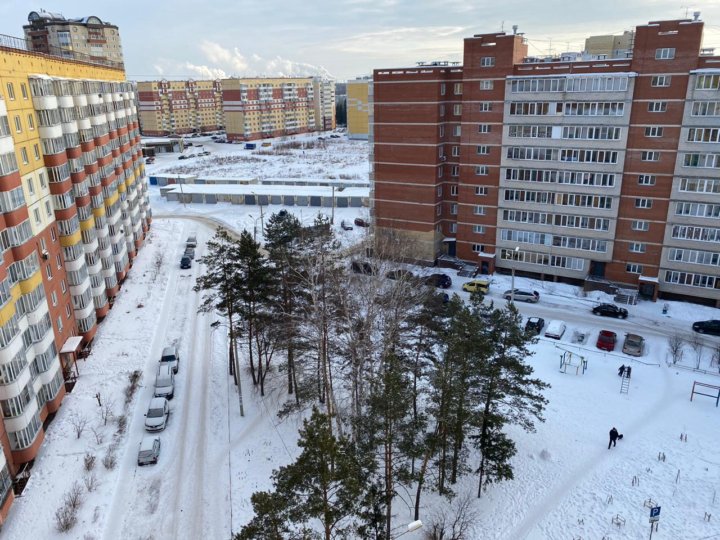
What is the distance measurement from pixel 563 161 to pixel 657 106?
7828 millimetres

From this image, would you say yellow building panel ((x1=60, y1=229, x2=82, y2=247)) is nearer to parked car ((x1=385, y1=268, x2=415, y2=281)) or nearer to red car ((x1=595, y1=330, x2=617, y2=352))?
parked car ((x1=385, y1=268, x2=415, y2=281))

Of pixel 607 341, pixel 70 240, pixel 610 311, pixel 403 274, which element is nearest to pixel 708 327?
pixel 610 311

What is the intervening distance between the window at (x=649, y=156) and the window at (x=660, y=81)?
501cm

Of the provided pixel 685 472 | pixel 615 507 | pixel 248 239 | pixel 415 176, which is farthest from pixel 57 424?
pixel 415 176

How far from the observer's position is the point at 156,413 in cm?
2795

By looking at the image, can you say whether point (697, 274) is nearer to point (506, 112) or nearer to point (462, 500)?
point (506, 112)

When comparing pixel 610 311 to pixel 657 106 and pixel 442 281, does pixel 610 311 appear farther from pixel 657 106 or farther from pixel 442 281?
pixel 657 106

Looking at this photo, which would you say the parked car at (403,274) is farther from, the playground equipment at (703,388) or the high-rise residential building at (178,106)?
the high-rise residential building at (178,106)

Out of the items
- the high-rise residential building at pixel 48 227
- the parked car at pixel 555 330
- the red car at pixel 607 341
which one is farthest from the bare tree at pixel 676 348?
the high-rise residential building at pixel 48 227

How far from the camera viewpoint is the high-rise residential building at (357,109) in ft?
546

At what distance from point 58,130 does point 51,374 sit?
14.7 metres

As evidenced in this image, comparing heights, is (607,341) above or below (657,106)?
below

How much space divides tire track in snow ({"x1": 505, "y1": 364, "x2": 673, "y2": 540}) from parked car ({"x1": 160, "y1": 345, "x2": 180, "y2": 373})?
22.1 meters

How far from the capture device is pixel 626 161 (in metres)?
42.2
